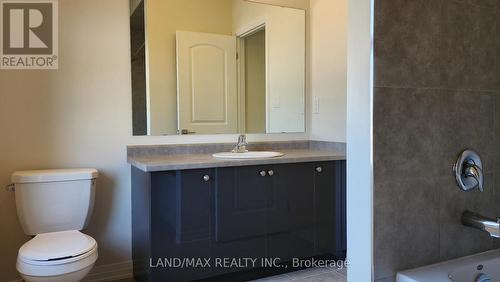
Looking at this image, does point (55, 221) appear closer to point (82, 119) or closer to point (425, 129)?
point (82, 119)

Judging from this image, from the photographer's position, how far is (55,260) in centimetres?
173

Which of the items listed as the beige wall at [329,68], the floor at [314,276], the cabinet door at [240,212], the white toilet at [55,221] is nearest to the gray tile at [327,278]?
the floor at [314,276]

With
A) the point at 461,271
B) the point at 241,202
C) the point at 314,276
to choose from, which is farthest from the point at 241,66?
the point at 461,271

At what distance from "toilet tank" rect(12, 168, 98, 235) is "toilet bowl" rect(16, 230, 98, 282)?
208 millimetres

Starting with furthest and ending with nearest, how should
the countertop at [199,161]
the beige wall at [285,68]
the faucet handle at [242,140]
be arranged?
the beige wall at [285,68]
the faucet handle at [242,140]
the countertop at [199,161]

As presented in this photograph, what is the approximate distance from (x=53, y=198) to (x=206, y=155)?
0.98 metres

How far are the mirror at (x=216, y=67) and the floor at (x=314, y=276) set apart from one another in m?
1.10

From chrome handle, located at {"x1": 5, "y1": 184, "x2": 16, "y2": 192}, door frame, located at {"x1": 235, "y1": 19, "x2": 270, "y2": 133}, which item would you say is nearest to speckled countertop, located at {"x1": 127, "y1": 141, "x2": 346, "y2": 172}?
door frame, located at {"x1": 235, "y1": 19, "x2": 270, "y2": 133}

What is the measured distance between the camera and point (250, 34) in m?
2.91

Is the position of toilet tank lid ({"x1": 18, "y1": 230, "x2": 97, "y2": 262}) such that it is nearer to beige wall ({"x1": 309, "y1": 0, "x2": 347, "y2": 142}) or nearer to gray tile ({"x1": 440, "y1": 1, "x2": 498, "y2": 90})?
gray tile ({"x1": 440, "y1": 1, "x2": 498, "y2": 90})

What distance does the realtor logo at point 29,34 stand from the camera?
2203 mm

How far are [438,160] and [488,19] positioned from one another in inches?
22.2

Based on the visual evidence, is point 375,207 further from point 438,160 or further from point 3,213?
point 3,213

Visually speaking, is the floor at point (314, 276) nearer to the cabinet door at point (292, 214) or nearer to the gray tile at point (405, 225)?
the cabinet door at point (292, 214)
